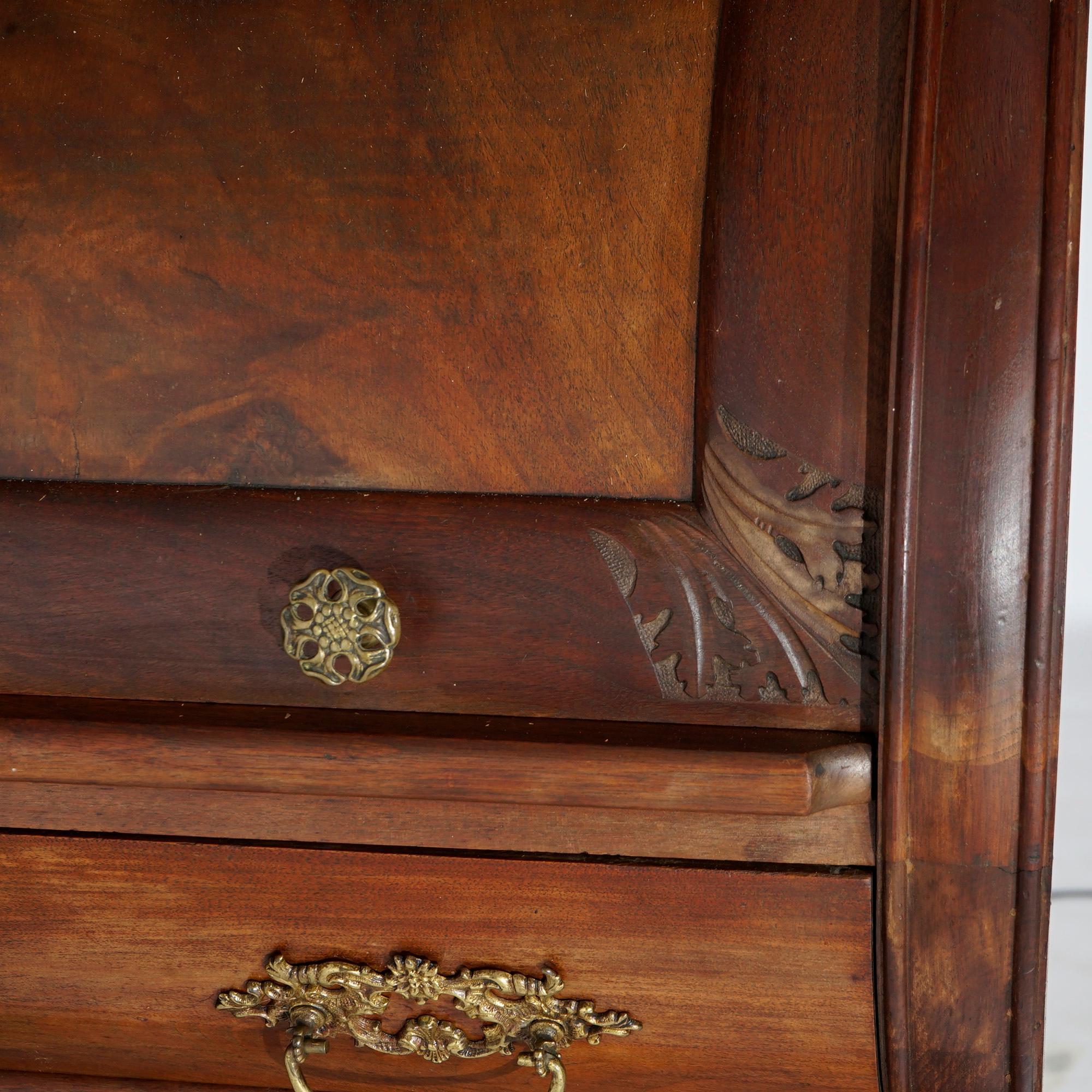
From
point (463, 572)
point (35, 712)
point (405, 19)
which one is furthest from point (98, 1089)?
point (405, 19)

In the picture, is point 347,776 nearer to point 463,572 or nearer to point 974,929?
point 463,572

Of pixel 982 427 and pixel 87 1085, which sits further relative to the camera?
pixel 87 1085

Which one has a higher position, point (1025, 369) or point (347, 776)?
point (1025, 369)

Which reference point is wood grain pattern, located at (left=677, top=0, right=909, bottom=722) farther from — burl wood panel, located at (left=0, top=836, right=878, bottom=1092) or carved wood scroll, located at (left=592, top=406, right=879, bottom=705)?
burl wood panel, located at (left=0, top=836, right=878, bottom=1092)

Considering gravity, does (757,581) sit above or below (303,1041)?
above

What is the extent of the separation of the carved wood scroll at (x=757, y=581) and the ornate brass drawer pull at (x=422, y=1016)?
0.14m

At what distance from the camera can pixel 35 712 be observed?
0.42 metres

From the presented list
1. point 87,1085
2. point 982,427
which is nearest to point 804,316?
point 982,427

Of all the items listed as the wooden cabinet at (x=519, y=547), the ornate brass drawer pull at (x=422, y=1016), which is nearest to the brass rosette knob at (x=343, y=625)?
the wooden cabinet at (x=519, y=547)

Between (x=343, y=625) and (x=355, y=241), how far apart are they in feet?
0.49

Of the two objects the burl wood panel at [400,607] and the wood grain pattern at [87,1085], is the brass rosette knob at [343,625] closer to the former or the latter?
the burl wood panel at [400,607]

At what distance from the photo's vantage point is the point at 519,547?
416 millimetres

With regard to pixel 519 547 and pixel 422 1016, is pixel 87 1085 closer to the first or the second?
pixel 422 1016

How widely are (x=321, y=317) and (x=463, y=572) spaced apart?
116 mm
